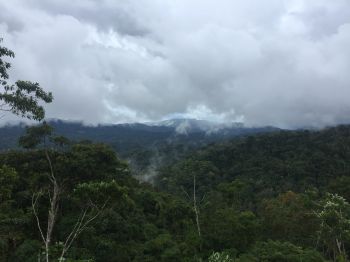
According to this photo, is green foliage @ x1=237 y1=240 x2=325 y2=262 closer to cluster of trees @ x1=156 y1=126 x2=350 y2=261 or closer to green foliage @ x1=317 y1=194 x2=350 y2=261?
cluster of trees @ x1=156 y1=126 x2=350 y2=261

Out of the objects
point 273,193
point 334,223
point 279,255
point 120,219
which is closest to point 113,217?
point 120,219

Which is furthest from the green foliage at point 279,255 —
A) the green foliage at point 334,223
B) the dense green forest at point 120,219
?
the green foliage at point 334,223

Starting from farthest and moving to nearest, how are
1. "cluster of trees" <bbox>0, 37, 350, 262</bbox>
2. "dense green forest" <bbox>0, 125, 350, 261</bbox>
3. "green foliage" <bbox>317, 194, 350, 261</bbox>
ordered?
1. "green foliage" <bbox>317, 194, 350, 261</bbox>
2. "dense green forest" <bbox>0, 125, 350, 261</bbox>
3. "cluster of trees" <bbox>0, 37, 350, 262</bbox>

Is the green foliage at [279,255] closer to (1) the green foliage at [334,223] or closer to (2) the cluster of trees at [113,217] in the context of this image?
(2) the cluster of trees at [113,217]

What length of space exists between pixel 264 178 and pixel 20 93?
80.8 metres

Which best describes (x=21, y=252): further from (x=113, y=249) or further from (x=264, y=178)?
(x=264, y=178)

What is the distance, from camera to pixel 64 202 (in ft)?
95.2

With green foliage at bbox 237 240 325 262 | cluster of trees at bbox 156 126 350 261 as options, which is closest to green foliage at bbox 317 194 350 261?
cluster of trees at bbox 156 126 350 261

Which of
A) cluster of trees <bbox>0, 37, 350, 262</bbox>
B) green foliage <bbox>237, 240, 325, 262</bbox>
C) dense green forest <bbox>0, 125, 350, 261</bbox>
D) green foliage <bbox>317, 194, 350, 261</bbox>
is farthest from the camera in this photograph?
green foliage <bbox>317, 194, 350, 261</bbox>

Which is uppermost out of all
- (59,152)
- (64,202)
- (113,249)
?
(59,152)

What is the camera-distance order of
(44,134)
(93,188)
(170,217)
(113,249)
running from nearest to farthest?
(93,188), (113,249), (44,134), (170,217)

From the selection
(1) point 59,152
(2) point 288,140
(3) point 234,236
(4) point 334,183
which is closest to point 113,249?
(1) point 59,152

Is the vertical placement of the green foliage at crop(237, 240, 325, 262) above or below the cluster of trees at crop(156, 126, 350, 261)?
below

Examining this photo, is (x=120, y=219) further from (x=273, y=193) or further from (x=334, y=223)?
(x=273, y=193)
